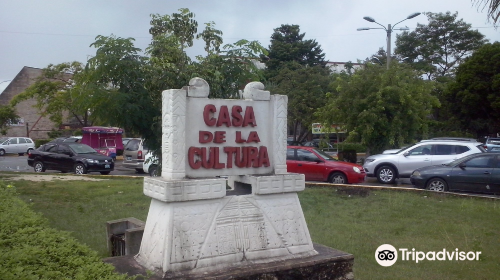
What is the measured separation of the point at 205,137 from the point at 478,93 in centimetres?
3547

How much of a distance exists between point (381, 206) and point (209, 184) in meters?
6.55

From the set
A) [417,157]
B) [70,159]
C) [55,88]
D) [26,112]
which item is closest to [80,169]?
[70,159]

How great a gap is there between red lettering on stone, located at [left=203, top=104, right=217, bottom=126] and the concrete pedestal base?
1.54 metres

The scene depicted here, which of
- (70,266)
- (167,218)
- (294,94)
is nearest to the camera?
(70,266)

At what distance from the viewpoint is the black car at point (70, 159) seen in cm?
2050

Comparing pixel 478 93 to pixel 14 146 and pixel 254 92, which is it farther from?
pixel 14 146

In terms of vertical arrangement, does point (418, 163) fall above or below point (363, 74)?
below

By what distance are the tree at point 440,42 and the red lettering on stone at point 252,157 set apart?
134 feet

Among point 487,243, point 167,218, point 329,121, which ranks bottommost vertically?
point 487,243

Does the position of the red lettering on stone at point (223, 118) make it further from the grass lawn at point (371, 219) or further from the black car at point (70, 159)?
the black car at point (70, 159)

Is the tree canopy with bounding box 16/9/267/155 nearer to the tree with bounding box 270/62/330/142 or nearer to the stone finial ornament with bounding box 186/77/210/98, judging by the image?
the stone finial ornament with bounding box 186/77/210/98

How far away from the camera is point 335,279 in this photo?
5.48 meters

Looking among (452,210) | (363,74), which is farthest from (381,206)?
(363,74)

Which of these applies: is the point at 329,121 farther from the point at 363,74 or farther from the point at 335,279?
the point at 335,279
